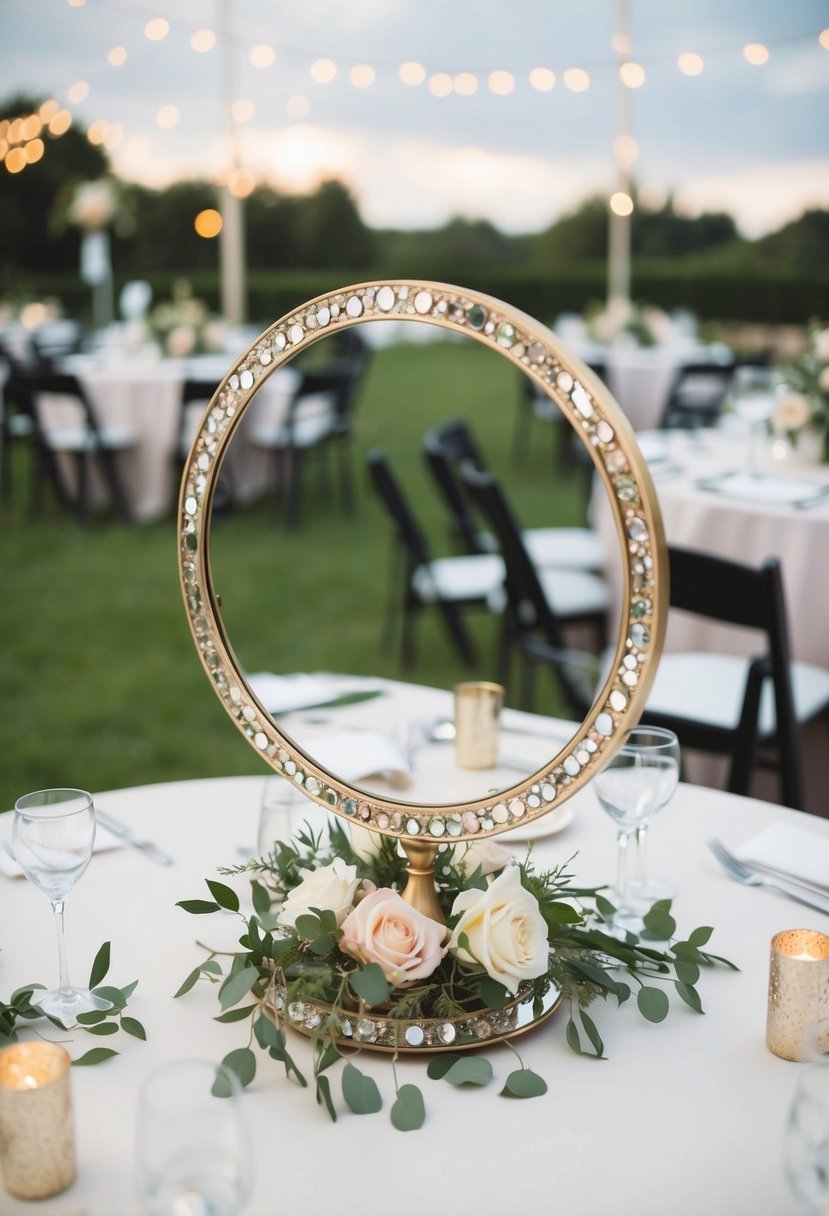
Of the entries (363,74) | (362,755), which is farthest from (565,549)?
(363,74)

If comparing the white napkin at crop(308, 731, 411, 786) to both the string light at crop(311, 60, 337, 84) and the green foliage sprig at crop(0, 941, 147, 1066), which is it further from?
the string light at crop(311, 60, 337, 84)

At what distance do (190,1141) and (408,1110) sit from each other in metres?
0.23

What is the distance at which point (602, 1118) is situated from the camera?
2.82 ft

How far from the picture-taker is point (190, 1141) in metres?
0.67

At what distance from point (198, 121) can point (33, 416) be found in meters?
5.61

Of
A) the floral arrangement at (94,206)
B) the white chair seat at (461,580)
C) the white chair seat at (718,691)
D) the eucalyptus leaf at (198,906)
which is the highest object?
the floral arrangement at (94,206)

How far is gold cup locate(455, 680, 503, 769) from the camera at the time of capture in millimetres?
1472

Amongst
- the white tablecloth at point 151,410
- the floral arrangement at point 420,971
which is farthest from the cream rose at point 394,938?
the white tablecloth at point 151,410

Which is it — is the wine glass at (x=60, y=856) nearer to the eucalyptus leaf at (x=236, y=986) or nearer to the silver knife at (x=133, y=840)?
the eucalyptus leaf at (x=236, y=986)

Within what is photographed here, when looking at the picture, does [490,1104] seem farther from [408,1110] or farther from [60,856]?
[60,856]

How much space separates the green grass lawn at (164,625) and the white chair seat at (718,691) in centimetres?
71

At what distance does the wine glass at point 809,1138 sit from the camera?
2.27 feet

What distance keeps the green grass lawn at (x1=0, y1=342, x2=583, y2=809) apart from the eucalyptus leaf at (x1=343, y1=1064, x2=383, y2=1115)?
53 cm

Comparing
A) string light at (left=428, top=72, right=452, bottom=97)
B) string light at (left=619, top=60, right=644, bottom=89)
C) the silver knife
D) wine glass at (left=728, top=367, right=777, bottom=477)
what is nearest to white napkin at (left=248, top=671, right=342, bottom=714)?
the silver knife
